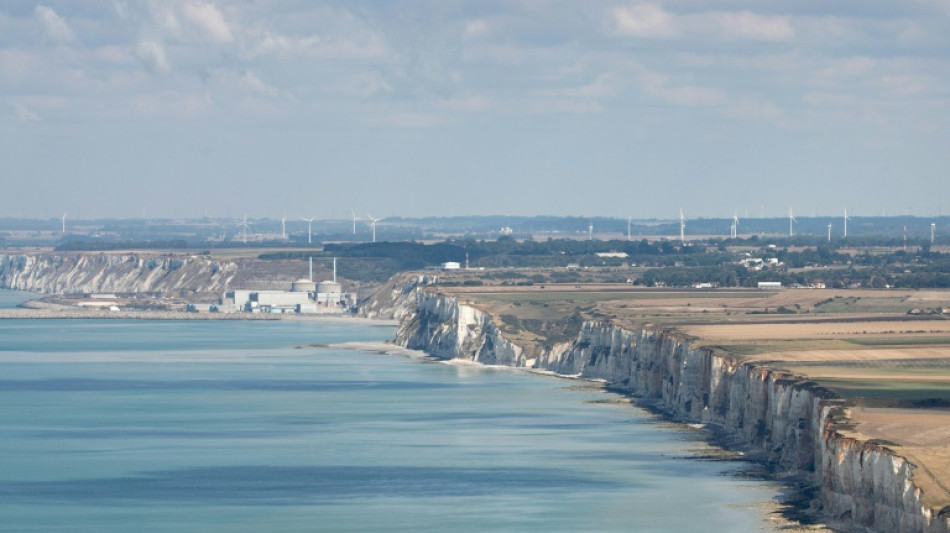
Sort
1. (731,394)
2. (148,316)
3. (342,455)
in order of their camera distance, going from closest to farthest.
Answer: (342,455)
(731,394)
(148,316)

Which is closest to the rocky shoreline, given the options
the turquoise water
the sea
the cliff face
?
the cliff face

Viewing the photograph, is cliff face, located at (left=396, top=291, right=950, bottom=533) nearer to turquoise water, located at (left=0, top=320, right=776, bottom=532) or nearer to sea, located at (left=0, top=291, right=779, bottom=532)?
sea, located at (left=0, top=291, right=779, bottom=532)

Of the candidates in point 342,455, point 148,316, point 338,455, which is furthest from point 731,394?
point 148,316

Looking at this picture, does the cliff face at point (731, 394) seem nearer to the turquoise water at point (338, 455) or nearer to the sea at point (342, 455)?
the sea at point (342, 455)

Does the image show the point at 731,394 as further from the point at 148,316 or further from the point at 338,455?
the point at 148,316

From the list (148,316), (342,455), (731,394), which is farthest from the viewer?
(148,316)

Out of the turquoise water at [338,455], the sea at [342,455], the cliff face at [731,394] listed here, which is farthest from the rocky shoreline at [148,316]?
the turquoise water at [338,455]
